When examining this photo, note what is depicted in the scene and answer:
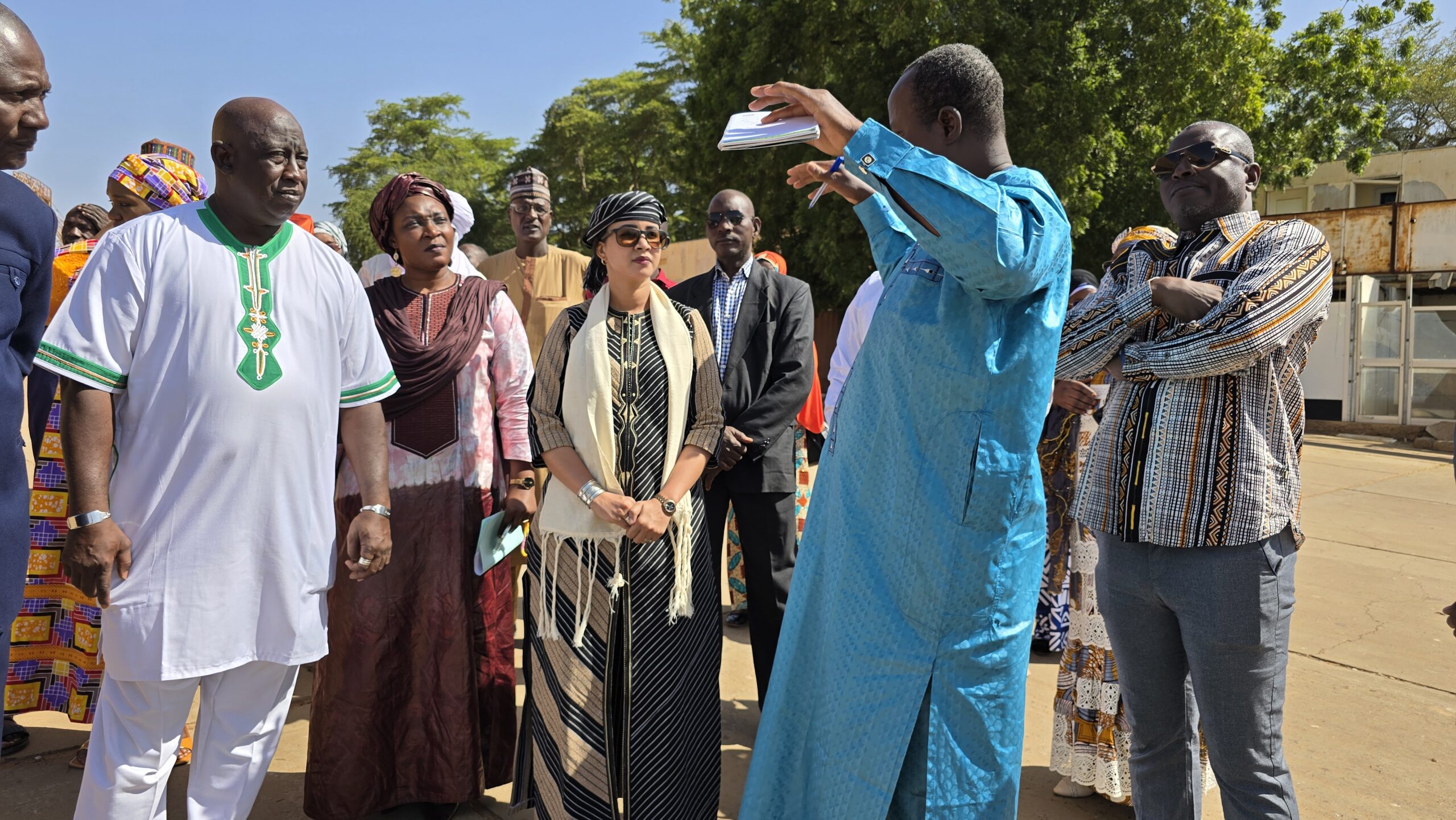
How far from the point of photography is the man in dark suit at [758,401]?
3883 mm

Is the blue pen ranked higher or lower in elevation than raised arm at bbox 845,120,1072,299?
higher

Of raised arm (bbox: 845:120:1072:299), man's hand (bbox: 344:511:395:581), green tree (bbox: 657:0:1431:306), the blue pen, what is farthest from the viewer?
green tree (bbox: 657:0:1431:306)

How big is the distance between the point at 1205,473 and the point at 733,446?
1.86 m

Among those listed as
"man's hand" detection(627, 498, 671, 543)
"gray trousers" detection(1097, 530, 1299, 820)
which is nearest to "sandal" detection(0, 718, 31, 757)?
"man's hand" detection(627, 498, 671, 543)

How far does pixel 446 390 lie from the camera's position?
3.25 metres

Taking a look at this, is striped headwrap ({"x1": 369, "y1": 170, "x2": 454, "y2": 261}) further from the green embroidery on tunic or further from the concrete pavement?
the concrete pavement

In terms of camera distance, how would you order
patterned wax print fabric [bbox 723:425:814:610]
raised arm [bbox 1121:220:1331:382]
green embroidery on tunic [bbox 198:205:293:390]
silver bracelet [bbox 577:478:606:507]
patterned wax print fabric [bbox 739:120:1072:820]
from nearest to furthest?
patterned wax print fabric [bbox 739:120:1072:820]
raised arm [bbox 1121:220:1331:382]
green embroidery on tunic [bbox 198:205:293:390]
silver bracelet [bbox 577:478:606:507]
patterned wax print fabric [bbox 723:425:814:610]

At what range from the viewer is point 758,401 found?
13.0ft

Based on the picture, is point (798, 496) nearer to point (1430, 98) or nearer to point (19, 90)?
point (19, 90)

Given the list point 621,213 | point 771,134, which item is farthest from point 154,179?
point 771,134

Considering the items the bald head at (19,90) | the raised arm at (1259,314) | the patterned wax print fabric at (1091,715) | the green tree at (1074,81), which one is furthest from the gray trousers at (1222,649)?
the green tree at (1074,81)

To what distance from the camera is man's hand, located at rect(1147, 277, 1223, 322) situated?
89.0 inches

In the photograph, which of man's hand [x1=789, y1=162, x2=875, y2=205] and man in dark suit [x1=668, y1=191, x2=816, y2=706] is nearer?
man's hand [x1=789, y1=162, x2=875, y2=205]

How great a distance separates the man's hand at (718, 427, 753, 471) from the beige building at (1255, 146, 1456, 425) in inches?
585
